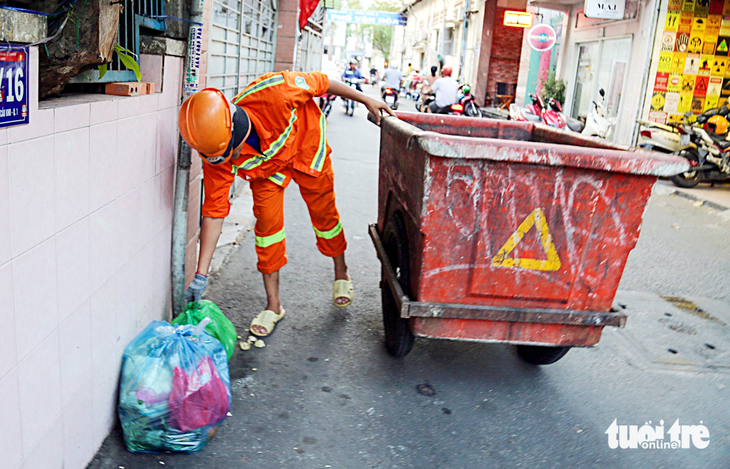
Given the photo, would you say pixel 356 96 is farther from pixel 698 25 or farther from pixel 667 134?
pixel 698 25

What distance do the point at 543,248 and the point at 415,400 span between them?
1.05 m

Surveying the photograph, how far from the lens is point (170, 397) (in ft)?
8.66

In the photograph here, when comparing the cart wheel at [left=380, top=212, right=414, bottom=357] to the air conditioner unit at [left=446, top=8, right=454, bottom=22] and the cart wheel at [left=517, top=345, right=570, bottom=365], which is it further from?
the air conditioner unit at [left=446, top=8, right=454, bottom=22]

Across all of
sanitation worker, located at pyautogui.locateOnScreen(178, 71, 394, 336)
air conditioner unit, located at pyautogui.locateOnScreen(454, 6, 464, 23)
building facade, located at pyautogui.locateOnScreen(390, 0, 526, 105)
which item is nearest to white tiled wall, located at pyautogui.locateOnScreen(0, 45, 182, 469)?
sanitation worker, located at pyautogui.locateOnScreen(178, 71, 394, 336)

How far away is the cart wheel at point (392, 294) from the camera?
344 cm

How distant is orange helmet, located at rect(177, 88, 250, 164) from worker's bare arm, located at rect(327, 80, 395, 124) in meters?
0.85

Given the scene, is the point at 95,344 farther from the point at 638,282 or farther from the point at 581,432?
the point at 638,282

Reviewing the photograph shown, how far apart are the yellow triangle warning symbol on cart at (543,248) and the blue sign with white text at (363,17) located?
149 ft

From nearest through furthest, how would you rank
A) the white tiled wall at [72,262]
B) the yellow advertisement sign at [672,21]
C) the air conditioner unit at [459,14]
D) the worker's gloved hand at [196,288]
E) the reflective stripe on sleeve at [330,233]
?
the white tiled wall at [72,262] → the worker's gloved hand at [196,288] → the reflective stripe on sleeve at [330,233] → the yellow advertisement sign at [672,21] → the air conditioner unit at [459,14]

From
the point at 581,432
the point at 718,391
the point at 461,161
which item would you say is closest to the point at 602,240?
the point at 461,161

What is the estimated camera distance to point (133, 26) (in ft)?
9.75

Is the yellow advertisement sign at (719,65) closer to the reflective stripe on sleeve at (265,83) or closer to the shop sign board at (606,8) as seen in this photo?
the shop sign board at (606,8)

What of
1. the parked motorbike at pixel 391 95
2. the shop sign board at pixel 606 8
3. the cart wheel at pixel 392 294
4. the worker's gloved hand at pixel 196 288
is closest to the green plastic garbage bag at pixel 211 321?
the worker's gloved hand at pixel 196 288

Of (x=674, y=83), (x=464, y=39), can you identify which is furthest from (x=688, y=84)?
(x=464, y=39)
